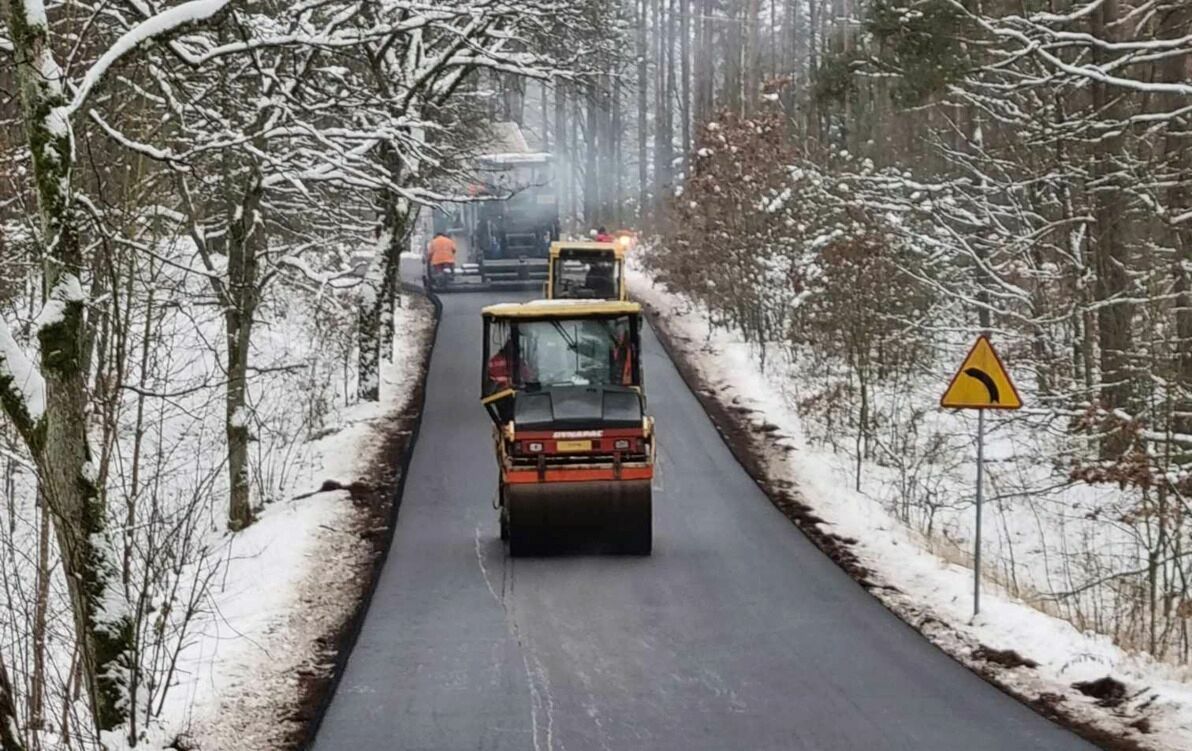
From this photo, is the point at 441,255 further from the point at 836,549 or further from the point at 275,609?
the point at 275,609

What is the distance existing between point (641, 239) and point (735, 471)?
3733cm

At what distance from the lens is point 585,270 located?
30.6 meters

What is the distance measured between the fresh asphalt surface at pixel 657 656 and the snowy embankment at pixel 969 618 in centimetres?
35

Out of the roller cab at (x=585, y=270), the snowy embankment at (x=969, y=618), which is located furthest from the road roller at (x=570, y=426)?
the roller cab at (x=585, y=270)

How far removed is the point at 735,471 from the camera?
69.2ft

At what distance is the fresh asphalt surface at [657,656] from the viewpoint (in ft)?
32.3

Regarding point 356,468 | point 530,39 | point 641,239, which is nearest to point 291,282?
point 356,468

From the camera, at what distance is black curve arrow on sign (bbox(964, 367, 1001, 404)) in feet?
42.1

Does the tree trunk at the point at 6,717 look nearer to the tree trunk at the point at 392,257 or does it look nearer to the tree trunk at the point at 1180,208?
the tree trunk at the point at 1180,208

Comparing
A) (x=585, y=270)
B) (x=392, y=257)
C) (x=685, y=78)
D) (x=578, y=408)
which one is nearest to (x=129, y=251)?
(x=578, y=408)

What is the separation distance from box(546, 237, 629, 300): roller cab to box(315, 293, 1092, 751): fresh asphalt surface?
482 inches

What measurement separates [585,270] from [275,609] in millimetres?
18139

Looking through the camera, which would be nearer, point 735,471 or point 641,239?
point 735,471

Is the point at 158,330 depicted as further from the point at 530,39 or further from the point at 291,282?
the point at 530,39
